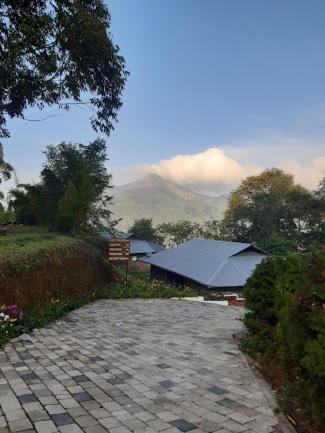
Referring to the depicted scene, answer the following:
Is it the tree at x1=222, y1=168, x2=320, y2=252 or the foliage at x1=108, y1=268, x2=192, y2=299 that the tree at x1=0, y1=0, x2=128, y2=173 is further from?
the tree at x1=222, y1=168, x2=320, y2=252

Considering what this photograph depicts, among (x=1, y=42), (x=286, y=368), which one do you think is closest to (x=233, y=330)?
(x=286, y=368)

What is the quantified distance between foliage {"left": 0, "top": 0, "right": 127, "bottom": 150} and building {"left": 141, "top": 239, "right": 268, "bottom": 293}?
40.2 feet

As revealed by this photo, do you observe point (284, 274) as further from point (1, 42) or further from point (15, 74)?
point (15, 74)

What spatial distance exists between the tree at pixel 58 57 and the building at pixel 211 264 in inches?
484

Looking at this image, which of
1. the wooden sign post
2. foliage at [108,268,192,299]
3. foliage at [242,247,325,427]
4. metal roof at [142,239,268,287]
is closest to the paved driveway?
foliage at [242,247,325,427]

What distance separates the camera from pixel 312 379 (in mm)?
3639

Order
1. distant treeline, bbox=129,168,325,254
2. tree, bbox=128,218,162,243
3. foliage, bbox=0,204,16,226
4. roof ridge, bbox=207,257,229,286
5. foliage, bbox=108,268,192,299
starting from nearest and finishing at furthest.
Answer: foliage, bbox=0,204,16,226
foliage, bbox=108,268,192,299
roof ridge, bbox=207,257,229,286
distant treeline, bbox=129,168,325,254
tree, bbox=128,218,162,243

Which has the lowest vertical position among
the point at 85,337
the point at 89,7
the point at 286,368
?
the point at 85,337

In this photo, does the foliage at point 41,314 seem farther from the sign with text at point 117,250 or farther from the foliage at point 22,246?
the sign with text at point 117,250

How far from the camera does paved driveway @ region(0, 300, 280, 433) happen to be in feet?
12.4

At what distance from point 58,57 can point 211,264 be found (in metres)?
17.8

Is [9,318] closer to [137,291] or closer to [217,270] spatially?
[137,291]

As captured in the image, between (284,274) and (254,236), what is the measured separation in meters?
41.6

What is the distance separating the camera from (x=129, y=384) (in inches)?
189
